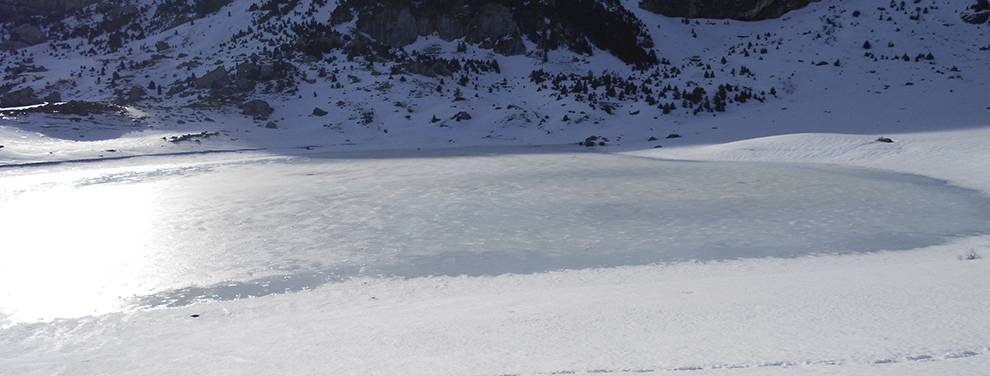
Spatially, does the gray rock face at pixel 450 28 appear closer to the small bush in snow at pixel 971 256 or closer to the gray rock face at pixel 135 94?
the gray rock face at pixel 135 94

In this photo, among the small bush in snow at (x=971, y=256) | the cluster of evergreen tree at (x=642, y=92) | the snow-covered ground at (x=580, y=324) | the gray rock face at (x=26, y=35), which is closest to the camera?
the snow-covered ground at (x=580, y=324)

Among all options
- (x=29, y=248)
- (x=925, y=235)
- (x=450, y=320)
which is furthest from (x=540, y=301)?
(x=29, y=248)

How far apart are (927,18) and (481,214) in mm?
37691

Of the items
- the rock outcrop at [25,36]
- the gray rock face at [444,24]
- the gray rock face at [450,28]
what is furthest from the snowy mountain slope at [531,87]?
the rock outcrop at [25,36]

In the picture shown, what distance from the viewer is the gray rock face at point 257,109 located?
2466 centimetres

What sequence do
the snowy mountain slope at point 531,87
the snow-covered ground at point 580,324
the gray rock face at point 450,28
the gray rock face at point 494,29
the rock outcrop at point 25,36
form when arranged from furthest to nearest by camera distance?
the rock outcrop at point 25,36 < the gray rock face at point 450,28 < the gray rock face at point 494,29 < the snowy mountain slope at point 531,87 < the snow-covered ground at point 580,324

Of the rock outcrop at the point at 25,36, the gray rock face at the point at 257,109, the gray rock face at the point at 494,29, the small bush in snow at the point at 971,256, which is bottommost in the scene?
the small bush in snow at the point at 971,256

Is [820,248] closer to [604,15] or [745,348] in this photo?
[745,348]

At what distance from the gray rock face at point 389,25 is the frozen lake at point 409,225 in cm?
2485

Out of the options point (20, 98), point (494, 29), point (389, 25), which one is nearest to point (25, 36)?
point (20, 98)

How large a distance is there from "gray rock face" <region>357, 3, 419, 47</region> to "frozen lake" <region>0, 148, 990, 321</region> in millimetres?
24850

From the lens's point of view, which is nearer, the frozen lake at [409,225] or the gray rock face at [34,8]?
the frozen lake at [409,225]

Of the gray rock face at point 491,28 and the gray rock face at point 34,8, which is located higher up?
the gray rock face at point 34,8

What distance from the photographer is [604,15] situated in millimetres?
38719
